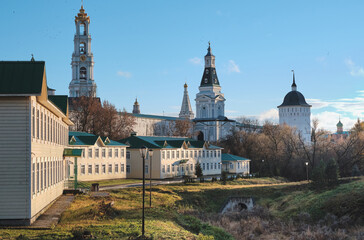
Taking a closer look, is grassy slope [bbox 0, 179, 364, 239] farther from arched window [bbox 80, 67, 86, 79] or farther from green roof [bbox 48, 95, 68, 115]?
arched window [bbox 80, 67, 86, 79]

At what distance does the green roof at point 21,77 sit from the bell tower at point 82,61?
3584 inches

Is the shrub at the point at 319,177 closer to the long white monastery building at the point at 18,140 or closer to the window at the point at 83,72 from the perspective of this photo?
the long white monastery building at the point at 18,140

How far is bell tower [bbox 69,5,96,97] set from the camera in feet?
356

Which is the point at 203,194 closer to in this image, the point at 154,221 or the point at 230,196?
the point at 230,196

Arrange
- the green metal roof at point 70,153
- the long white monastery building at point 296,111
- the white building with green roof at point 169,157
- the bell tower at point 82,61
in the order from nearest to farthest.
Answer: the green metal roof at point 70,153
the white building with green roof at point 169,157
the bell tower at point 82,61
the long white monastery building at point 296,111

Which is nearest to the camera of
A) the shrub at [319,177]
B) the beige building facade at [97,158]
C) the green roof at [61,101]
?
the green roof at [61,101]

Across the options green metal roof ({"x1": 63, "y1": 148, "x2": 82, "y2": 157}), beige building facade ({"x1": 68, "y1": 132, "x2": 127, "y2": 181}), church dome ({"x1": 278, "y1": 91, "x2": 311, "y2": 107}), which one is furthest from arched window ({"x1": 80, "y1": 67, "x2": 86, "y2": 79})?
green metal roof ({"x1": 63, "y1": 148, "x2": 82, "y2": 157})

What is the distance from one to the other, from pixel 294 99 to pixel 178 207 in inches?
3915

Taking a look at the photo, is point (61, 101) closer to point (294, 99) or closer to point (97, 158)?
point (97, 158)

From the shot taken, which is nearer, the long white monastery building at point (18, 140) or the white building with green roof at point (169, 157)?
the long white monastery building at point (18, 140)

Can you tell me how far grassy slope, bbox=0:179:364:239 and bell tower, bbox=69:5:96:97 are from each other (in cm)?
6215

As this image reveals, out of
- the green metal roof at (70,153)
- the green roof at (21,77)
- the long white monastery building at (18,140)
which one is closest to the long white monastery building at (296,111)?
the green metal roof at (70,153)

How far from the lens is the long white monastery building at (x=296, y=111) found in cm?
12812

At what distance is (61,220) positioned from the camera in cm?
1978
